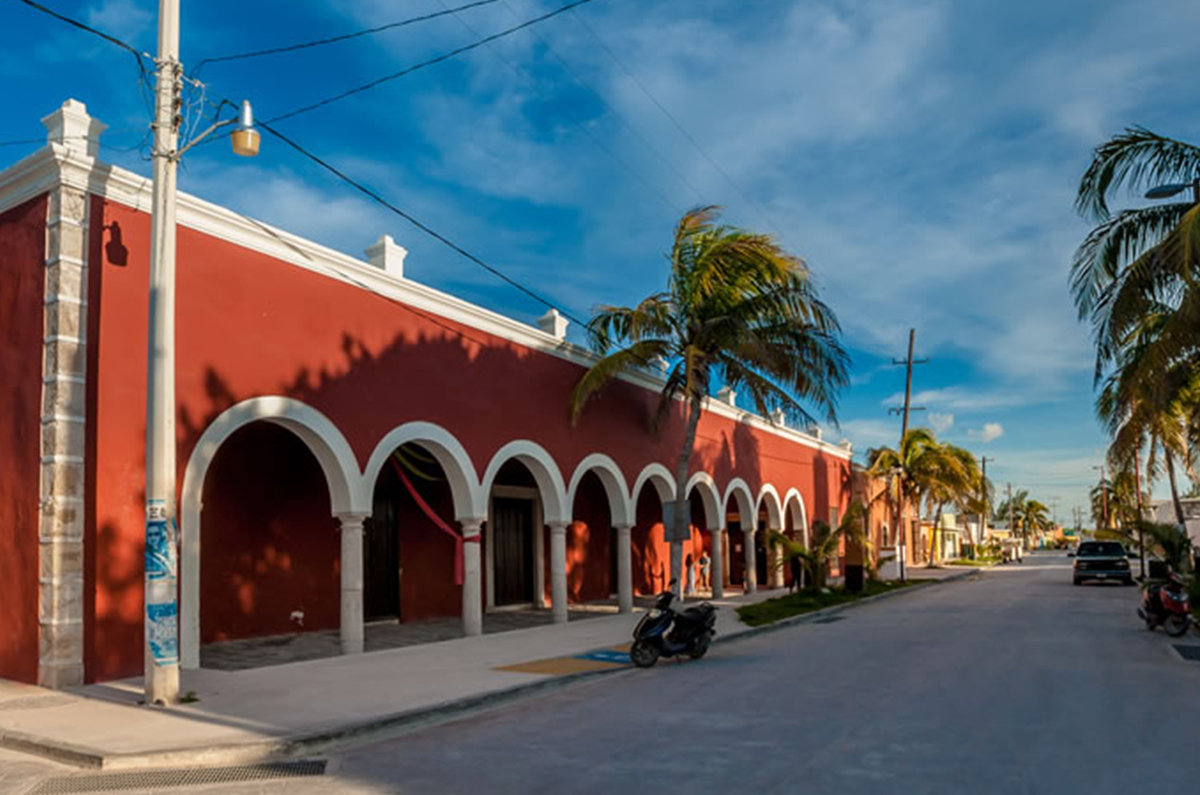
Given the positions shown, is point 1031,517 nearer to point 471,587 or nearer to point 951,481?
point 951,481

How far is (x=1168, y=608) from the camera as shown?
15.6m

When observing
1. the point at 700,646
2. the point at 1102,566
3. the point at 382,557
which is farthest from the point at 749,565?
the point at 700,646

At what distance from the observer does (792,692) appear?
10195 millimetres

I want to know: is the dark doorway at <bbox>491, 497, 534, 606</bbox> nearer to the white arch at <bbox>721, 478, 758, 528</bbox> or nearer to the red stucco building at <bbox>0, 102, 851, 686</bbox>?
the red stucco building at <bbox>0, 102, 851, 686</bbox>

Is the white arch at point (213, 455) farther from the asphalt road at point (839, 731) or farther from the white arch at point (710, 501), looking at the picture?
the white arch at point (710, 501)

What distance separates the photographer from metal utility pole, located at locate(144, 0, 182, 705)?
→ 9367mm

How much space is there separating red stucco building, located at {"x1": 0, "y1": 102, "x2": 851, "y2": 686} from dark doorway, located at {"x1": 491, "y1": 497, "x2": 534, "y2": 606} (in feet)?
0.19

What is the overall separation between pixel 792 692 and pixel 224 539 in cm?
892

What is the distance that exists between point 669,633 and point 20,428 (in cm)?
820

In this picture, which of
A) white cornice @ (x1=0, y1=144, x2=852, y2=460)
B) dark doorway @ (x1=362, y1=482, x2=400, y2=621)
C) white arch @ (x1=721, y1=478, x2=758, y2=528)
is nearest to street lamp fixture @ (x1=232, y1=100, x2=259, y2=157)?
white cornice @ (x1=0, y1=144, x2=852, y2=460)

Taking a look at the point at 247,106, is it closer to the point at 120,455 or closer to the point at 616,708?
the point at 120,455

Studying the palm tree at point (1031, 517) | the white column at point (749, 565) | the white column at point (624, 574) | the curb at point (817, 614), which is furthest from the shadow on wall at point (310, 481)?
the palm tree at point (1031, 517)

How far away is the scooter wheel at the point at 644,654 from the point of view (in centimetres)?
1267

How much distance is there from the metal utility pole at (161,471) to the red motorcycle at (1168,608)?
14.4m
